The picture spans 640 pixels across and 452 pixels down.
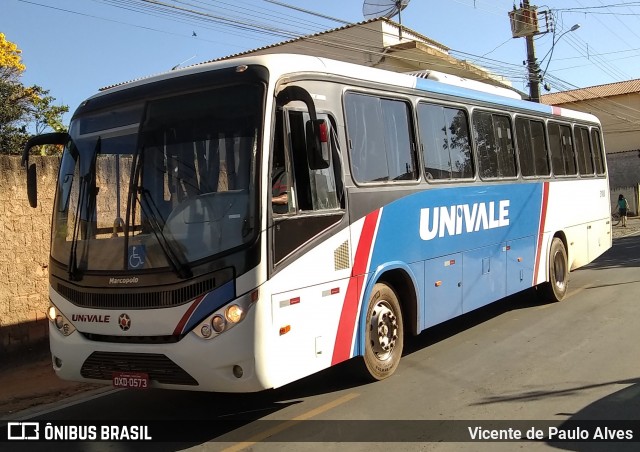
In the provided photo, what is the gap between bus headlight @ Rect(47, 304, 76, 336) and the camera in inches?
204

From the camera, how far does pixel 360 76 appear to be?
6.13 metres

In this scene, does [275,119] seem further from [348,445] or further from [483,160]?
[483,160]

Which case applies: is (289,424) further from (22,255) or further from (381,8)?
(381,8)

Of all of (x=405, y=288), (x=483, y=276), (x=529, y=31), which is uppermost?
(x=529, y=31)

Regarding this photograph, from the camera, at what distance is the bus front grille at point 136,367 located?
15.1 ft

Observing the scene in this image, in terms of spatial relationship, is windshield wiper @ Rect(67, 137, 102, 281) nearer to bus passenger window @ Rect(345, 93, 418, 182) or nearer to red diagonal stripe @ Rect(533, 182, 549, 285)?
bus passenger window @ Rect(345, 93, 418, 182)

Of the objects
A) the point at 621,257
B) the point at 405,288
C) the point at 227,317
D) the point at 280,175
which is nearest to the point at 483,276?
the point at 405,288

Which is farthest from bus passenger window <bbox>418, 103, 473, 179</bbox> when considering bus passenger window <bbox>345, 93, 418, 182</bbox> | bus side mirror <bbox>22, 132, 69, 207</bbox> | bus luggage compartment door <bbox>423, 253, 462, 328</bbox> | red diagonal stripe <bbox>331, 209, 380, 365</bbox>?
bus side mirror <bbox>22, 132, 69, 207</bbox>

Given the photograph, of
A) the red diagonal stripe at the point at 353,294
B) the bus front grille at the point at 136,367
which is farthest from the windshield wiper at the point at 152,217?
the red diagonal stripe at the point at 353,294

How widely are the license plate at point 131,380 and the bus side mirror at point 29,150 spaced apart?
2.08 m

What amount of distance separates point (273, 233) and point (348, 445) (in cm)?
177

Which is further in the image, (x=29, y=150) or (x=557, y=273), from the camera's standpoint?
(x=557, y=273)

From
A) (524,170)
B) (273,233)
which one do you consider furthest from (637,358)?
(273,233)

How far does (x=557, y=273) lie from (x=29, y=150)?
8.65m
